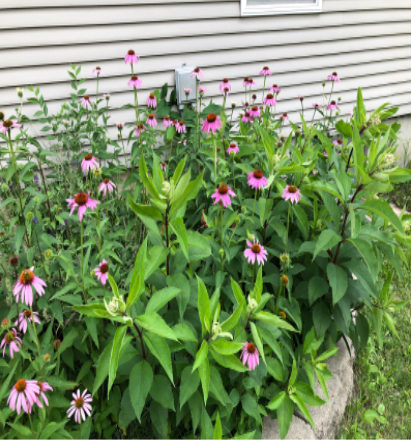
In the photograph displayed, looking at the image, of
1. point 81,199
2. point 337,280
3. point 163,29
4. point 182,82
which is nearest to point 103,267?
point 81,199

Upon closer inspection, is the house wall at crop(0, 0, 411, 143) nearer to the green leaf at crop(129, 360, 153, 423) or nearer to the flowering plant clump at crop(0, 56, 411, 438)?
the flowering plant clump at crop(0, 56, 411, 438)

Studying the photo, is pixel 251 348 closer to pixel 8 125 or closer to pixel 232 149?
pixel 232 149

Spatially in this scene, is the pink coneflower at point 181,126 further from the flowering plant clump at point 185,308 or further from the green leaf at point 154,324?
the green leaf at point 154,324

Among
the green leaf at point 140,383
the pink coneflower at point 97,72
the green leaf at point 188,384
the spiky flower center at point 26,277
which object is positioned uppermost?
the pink coneflower at point 97,72

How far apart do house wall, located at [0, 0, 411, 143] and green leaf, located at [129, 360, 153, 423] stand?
2.21 metres

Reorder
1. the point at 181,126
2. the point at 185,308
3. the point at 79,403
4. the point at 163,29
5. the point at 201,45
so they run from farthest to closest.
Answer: the point at 201,45 → the point at 163,29 → the point at 181,126 → the point at 185,308 → the point at 79,403

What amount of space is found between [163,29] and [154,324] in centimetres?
263

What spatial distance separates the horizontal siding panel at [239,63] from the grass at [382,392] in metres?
2.51

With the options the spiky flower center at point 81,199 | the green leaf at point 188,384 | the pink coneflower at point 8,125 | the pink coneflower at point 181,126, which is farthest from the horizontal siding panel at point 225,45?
the green leaf at point 188,384

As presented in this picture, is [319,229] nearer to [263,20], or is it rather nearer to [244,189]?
[244,189]

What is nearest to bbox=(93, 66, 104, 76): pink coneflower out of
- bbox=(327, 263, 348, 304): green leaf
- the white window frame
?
the white window frame

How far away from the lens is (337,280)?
4.46 feet

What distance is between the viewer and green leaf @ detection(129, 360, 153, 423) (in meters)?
1.07

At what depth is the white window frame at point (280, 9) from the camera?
Answer: 3.17 metres
